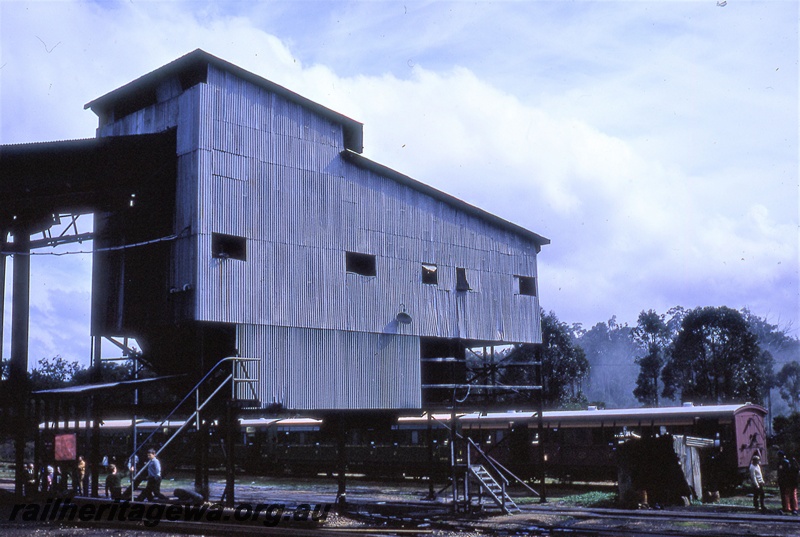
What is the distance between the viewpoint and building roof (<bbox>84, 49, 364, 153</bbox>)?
24891 mm

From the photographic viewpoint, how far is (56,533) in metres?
18.3

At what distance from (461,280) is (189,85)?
11.9 meters

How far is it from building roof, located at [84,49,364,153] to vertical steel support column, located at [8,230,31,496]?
5338 millimetres

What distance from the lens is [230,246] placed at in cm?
2480

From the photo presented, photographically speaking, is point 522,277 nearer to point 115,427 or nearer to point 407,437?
point 407,437

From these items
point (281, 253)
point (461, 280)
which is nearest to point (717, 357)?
point (461, 280)

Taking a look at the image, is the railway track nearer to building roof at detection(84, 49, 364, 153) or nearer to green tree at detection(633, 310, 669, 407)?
building roof at detection(84, 49, 364, 153)

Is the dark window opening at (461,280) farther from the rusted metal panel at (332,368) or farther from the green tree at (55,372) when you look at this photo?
the green tree at (55,372)

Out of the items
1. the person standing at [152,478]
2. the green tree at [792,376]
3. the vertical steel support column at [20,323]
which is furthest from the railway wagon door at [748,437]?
the green tree at [792,376]

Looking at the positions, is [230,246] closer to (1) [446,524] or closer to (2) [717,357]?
(1) [446,524]

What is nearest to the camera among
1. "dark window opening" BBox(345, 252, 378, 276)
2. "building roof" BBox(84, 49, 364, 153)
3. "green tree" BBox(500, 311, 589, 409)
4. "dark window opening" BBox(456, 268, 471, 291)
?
"building roof" BBox(84, 49, 364, 153)

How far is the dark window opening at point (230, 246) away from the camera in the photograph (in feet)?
79.7

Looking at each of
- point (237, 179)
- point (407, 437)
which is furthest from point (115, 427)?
point (237, 179)

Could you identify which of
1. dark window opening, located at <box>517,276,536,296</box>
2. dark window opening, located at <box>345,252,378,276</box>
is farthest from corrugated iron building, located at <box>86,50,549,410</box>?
Answer: dark window opening, located at <box>517,276,536,296</box>
